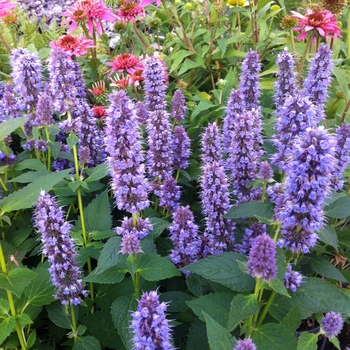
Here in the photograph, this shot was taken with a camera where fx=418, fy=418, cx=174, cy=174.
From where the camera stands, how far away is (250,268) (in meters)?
1.53

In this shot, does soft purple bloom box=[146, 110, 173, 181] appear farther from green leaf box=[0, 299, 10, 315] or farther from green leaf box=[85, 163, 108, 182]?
green leaf box=[0, 299, 10, 315]

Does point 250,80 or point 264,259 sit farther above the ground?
point 250,80

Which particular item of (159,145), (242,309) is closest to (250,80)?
(159,145)

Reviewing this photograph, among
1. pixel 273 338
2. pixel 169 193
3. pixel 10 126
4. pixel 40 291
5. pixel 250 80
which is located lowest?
pixel 40 291

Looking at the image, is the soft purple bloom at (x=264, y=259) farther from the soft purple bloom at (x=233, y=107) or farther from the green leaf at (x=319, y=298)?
the soft purple bloom at (x=233, y=107)

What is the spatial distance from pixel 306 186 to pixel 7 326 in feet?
4.59

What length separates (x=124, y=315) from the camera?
6.14ft

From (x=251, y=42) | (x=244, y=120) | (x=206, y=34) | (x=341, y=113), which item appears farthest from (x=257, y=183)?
(x=251, y=42)

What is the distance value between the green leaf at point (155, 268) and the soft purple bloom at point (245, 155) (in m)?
0.61

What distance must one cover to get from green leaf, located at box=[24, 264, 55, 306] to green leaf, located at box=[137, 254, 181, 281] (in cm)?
50

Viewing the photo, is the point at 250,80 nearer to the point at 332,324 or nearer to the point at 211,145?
the point at 211,145

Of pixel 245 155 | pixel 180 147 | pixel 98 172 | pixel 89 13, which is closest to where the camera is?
pixel 245 155

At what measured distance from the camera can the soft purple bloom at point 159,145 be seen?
2.36 metres

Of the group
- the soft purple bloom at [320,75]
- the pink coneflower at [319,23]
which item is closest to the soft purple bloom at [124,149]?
the soft purple bloom at [320,75]
